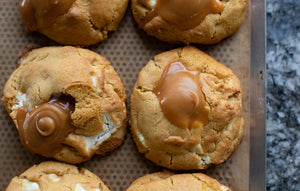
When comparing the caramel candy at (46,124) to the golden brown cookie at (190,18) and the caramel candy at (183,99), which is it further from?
the golden brown cookie at (190,18)

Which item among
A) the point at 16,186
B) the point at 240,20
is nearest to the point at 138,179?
the point at 16,186

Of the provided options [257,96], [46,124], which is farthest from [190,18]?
[46,124]

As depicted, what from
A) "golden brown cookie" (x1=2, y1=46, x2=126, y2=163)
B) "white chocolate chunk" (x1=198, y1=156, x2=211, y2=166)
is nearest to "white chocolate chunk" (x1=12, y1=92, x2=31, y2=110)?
"golden brown cookie" (x1=2, y1=46, x2=126, y2=163)

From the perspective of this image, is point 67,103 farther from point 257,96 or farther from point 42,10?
point 257,96

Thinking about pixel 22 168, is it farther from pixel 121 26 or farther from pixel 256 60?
pixel 256 60

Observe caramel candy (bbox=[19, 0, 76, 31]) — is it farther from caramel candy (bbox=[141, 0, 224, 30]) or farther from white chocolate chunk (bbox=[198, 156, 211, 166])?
white chocolate chunk (bbox=[198, 156, 211, 166])

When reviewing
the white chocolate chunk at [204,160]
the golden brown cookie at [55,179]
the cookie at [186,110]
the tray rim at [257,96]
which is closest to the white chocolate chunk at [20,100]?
the golden brown cookie at [55,179]
